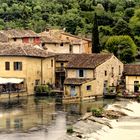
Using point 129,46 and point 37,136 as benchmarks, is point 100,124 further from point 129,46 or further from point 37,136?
point 129,46

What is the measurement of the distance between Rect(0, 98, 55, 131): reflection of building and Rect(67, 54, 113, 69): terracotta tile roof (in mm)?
7077

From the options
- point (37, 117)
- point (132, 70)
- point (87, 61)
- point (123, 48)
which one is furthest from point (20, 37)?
point (37, 117)

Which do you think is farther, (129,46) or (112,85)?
(129,46)

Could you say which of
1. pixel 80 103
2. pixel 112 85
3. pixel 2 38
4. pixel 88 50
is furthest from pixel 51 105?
pixel 88 50

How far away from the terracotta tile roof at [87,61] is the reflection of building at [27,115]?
708 cm

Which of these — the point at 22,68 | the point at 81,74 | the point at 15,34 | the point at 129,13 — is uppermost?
the point at 129,13

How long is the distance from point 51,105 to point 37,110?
3816 millimetres

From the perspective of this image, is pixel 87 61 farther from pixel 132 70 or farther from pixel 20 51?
pixel 20 51

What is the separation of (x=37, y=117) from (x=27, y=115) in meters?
1.41

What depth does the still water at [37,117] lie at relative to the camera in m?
41.9

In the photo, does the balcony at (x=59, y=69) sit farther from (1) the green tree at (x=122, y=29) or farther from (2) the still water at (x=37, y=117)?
(1) the green tree at (x=122, y=29)

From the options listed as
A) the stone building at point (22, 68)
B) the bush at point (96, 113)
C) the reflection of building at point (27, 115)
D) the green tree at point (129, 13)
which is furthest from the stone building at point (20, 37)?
the bush at point (96, 113)

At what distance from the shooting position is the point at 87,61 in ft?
217

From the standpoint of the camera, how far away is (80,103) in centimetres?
6000
